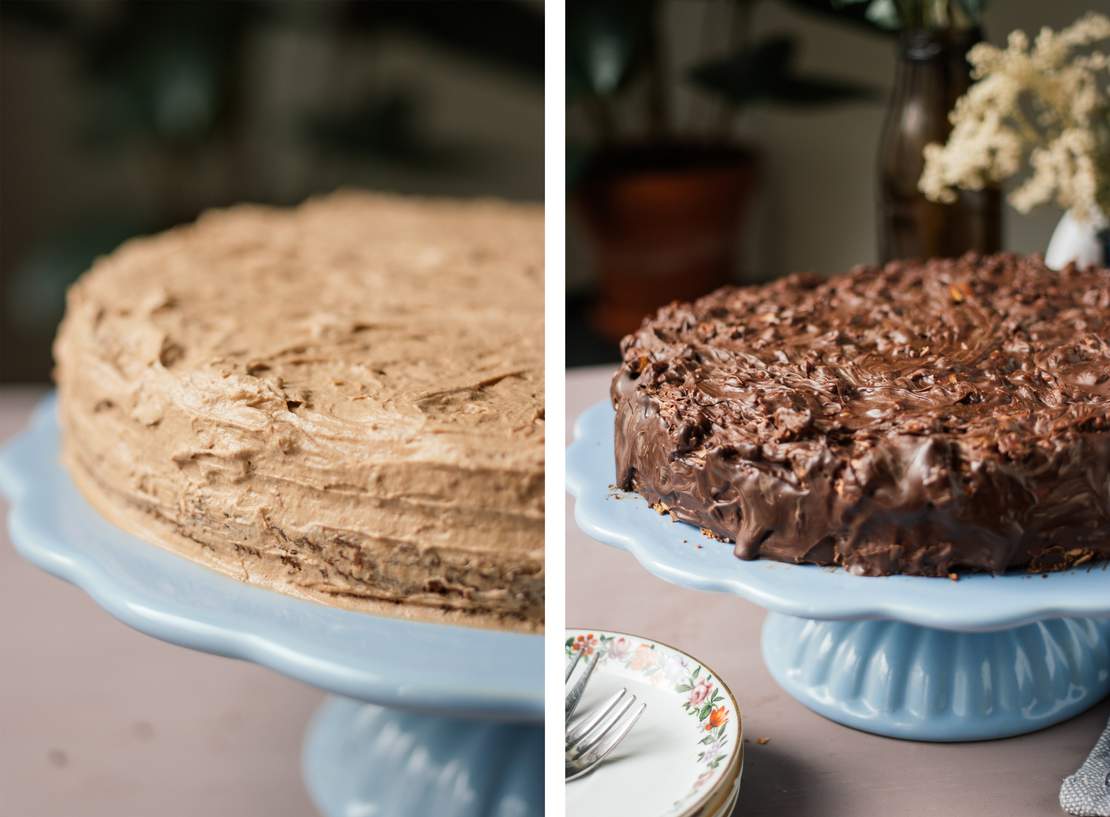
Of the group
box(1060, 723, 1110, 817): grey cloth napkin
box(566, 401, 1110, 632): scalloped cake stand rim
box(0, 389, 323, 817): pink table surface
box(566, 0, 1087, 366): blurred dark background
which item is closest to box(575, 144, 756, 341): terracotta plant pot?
box(566, 0, 1087, 366): blurred dark background

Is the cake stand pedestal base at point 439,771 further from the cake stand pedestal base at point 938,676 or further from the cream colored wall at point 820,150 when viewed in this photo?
the cream colored wall at point 820,150

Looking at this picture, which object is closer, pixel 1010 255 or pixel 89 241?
pixel 1010 255

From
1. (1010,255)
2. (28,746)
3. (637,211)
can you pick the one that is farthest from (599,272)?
(28,746)

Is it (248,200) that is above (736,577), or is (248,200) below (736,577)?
below

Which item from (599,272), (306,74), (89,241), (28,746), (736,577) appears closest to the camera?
(736,577)

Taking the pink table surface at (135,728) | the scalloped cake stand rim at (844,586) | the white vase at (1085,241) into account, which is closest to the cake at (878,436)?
the scalloped cake stand rim at (844,586)

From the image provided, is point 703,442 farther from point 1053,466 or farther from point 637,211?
point 637,211
